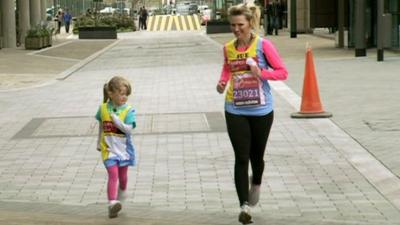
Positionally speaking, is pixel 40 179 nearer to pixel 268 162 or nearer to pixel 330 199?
pixel 268 162

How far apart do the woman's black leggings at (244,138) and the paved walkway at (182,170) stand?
0.34m

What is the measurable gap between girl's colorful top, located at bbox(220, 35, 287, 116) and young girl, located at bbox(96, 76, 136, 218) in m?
0.80

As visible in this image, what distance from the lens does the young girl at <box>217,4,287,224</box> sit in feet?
19.0

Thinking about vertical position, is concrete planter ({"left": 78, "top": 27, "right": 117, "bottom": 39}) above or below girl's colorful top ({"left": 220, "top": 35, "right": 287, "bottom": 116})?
above

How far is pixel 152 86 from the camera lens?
1697 centimetres

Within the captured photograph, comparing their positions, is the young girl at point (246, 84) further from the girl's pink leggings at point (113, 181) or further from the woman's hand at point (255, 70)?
the girl's pink leggings at point (113, 181)

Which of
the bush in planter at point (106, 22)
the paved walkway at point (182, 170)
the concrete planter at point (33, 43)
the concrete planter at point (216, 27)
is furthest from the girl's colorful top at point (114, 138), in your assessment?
the bush in planter at point (106, 22)

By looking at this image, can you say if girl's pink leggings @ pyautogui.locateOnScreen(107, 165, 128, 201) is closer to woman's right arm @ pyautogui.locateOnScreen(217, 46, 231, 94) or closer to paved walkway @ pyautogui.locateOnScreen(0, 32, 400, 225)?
paved walkway @ pyautogui.locateOnScreen(0, 32, 400, 225)

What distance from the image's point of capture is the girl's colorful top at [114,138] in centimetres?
613

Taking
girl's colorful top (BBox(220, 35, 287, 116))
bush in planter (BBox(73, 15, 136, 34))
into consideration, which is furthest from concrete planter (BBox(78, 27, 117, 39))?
girl's colorful top (BBox(220, 35, 287, 116))

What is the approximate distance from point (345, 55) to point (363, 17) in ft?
5.37

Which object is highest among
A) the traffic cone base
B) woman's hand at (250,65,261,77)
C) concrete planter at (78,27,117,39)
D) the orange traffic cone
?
concrete planter at (78,27,117,39)

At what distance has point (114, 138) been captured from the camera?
6199 millimetres

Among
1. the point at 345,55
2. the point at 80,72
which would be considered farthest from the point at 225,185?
the point at 345,55
